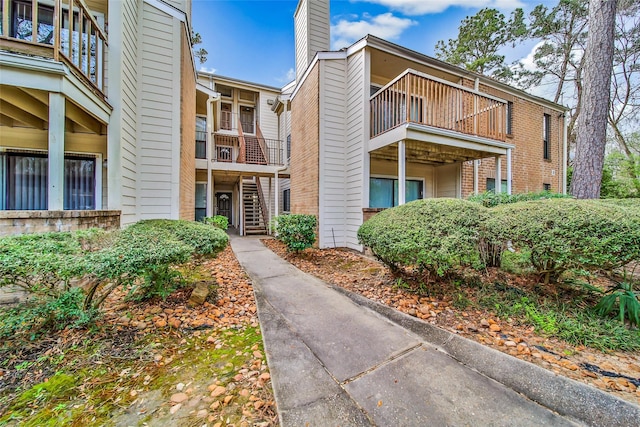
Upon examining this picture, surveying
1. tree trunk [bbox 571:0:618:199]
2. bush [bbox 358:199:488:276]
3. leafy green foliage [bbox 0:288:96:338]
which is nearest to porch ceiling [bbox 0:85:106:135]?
leafy green foliage [bbox 0:288:96:338]

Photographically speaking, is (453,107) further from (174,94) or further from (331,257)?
(174,94)

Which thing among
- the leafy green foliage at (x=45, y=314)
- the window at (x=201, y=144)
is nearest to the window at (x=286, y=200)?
the window at (x=201, y=144)

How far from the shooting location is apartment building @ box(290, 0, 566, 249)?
6504mm

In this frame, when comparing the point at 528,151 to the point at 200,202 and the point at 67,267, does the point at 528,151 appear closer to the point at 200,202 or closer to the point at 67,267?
the point at 67,267

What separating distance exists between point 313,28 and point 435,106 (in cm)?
684

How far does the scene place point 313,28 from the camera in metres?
10.2

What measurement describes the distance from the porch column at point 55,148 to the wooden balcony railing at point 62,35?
0.57 m

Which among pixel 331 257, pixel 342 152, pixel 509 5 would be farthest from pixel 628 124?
pixel 331 257

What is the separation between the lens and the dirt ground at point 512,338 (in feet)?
6.61

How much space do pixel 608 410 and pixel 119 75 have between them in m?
7.45

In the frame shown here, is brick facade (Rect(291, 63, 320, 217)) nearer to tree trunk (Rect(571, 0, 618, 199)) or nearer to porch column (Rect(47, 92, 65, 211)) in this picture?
porch column (Rect(47, 92, 65, 211))

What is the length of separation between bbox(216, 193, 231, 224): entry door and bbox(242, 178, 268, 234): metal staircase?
3.22 m

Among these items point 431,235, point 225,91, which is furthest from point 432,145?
point 225,91

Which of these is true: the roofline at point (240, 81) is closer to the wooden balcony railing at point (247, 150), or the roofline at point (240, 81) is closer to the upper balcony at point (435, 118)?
the wooden balcony railing at point (247, 150)
